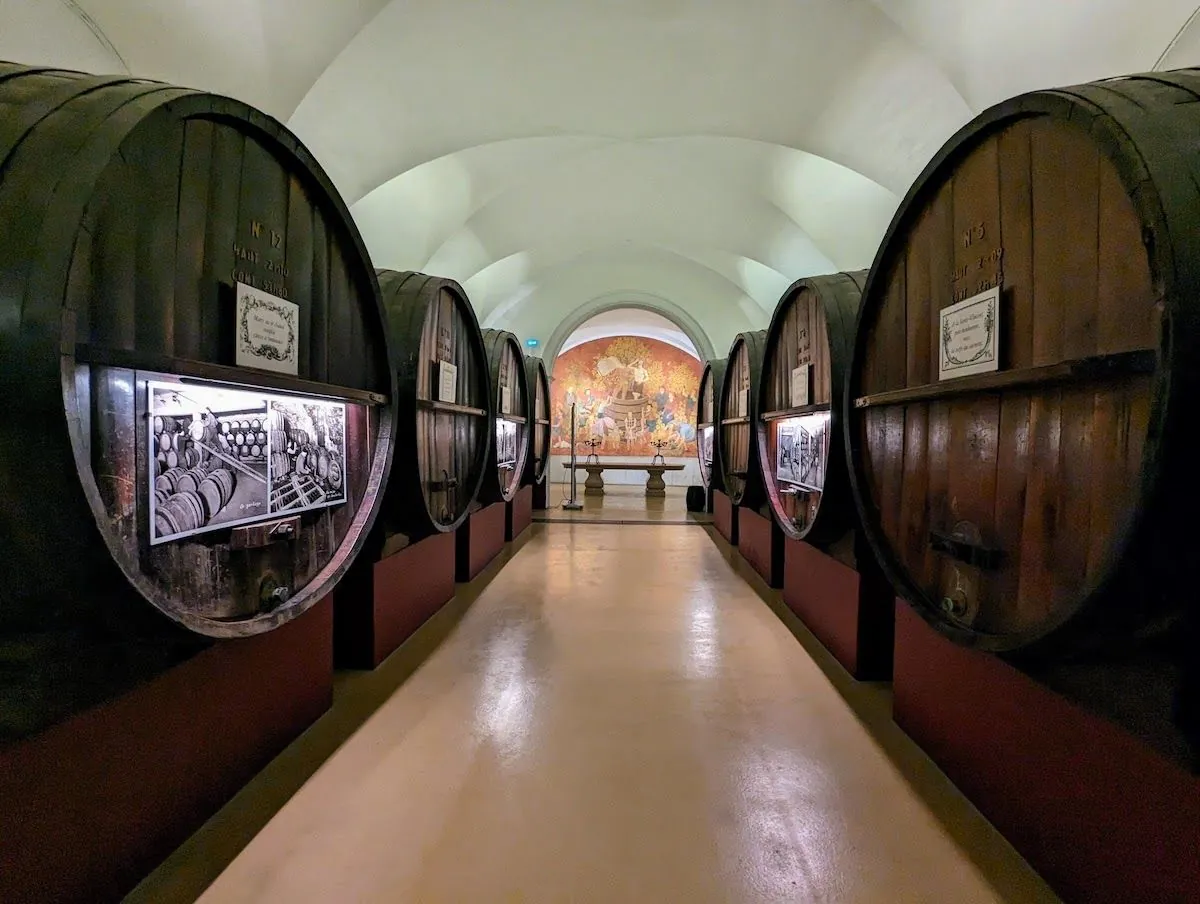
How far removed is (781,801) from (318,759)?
1434 millimetres

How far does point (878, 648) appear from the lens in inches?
97.4

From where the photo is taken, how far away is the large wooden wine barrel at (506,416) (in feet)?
14.9

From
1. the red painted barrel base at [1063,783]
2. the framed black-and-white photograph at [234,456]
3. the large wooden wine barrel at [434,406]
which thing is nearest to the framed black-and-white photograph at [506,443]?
the large wooden wine barrel at [434,406]

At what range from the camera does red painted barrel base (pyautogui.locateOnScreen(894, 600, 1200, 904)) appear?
105 centimetres

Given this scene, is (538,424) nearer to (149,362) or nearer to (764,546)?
(764,546)

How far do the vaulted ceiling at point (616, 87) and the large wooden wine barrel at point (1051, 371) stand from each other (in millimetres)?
1606

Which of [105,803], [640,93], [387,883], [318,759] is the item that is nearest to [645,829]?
[387,883]

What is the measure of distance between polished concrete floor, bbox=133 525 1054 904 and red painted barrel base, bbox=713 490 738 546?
293cm

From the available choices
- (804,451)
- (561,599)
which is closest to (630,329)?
(561,599)

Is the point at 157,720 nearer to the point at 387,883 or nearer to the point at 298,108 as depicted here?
the point at 387,883

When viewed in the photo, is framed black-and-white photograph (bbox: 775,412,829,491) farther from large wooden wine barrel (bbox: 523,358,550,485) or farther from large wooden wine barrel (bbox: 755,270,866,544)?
large wooden wine barrel (bbox: 523,358,550,485)

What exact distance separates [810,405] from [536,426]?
16.0 feet

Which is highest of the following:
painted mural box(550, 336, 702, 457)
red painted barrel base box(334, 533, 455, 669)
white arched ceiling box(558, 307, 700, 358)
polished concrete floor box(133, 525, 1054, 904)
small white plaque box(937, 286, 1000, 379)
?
white arched ceiling box(558, 307, 700, 358)

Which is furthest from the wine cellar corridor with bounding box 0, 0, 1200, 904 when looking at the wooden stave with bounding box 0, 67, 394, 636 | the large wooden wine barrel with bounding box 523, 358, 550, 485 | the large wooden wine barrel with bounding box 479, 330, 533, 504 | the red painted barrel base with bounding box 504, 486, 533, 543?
the large wooden wine barrel with bounding box 523, 358, 550, 485
